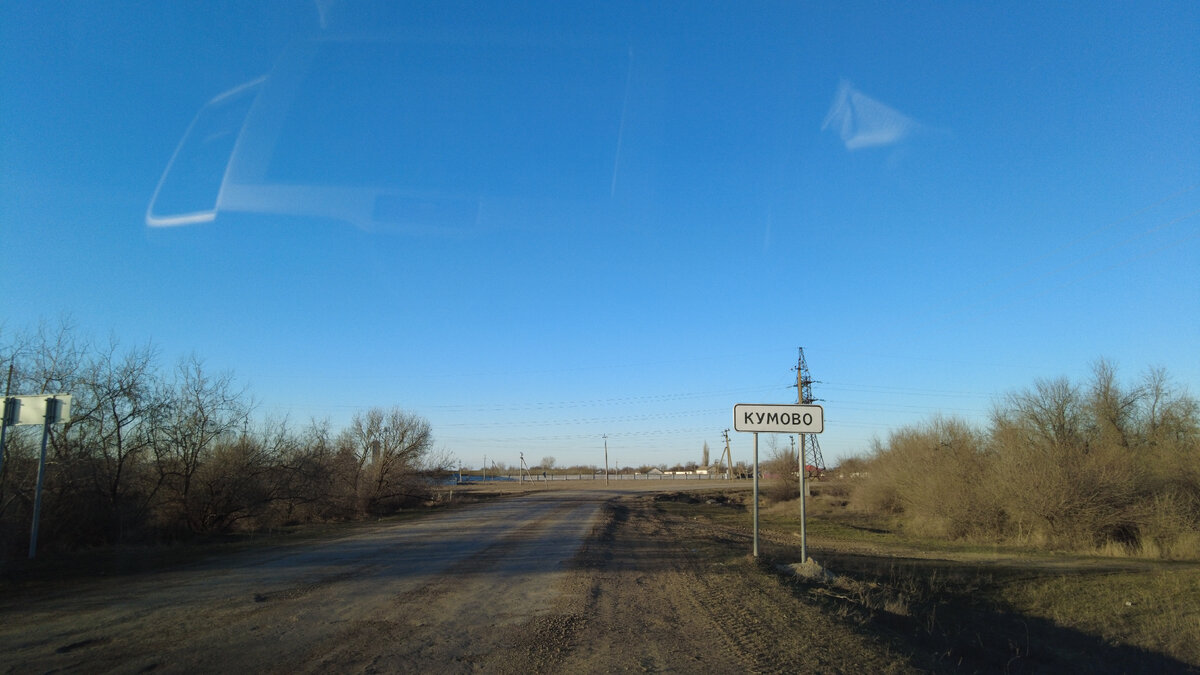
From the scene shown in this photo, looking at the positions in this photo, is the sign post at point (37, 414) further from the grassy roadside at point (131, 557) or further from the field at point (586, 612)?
the field at point (586, 612)

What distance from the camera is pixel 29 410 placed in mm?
13117

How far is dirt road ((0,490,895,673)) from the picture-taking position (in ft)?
20.0

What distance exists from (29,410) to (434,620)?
11.3m

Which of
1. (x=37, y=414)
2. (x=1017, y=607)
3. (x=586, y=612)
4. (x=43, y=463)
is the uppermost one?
(x=37, y=414)

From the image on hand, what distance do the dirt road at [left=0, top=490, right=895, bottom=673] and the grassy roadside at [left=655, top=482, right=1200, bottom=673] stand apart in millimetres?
1122

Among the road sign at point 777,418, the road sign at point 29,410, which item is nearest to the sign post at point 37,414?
the road sign at point 29,410

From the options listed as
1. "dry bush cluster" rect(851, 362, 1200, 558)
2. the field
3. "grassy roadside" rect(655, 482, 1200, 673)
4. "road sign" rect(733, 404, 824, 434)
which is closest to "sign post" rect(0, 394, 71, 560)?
the field

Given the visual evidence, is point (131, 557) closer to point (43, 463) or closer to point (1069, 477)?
point (43, 463)

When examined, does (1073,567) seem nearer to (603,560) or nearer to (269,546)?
(603,560)

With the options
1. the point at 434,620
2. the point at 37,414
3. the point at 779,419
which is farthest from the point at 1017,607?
the point at 37,414

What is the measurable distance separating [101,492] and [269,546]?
485 cm

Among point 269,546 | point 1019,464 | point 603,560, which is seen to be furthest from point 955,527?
point 269,546

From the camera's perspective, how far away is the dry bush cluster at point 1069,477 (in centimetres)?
2250

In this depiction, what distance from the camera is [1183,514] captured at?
21.6 metres
